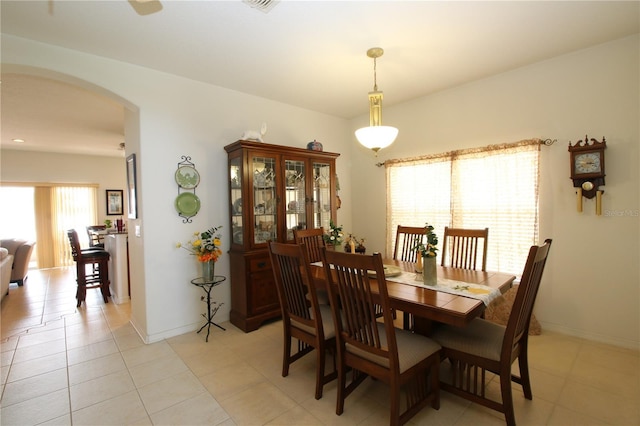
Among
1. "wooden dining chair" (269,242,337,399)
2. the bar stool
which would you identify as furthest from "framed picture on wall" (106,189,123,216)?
"wooden dining chair" (269,242,337,399)

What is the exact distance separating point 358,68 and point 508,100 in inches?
64.8

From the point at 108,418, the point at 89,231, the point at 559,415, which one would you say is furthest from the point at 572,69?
the point at 89,231

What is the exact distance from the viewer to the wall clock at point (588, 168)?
2.63m

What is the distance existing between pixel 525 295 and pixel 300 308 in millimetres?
1368

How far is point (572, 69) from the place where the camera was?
2.81 meters

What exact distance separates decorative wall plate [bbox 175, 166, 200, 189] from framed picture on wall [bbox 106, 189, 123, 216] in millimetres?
5638

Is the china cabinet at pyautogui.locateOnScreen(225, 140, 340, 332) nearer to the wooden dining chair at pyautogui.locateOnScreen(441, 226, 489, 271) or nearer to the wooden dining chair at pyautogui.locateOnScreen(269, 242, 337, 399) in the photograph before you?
the wooden dining chair at pyautogui.locateOnScreen(269, 242, 337, 399)

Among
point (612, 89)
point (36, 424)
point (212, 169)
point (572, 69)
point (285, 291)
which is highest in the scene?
point (572, 69)

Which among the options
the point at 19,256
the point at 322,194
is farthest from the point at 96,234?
the point at 322,194

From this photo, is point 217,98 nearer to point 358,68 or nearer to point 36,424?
point 358,68

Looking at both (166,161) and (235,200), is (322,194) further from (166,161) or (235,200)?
(166,161)

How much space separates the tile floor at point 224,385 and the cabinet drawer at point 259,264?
645 millimetres

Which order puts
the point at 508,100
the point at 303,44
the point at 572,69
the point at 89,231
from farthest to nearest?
the point at 89,231
the point at 508,100
the point at 572,69
the point at 303,44

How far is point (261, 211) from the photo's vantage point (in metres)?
3.34
